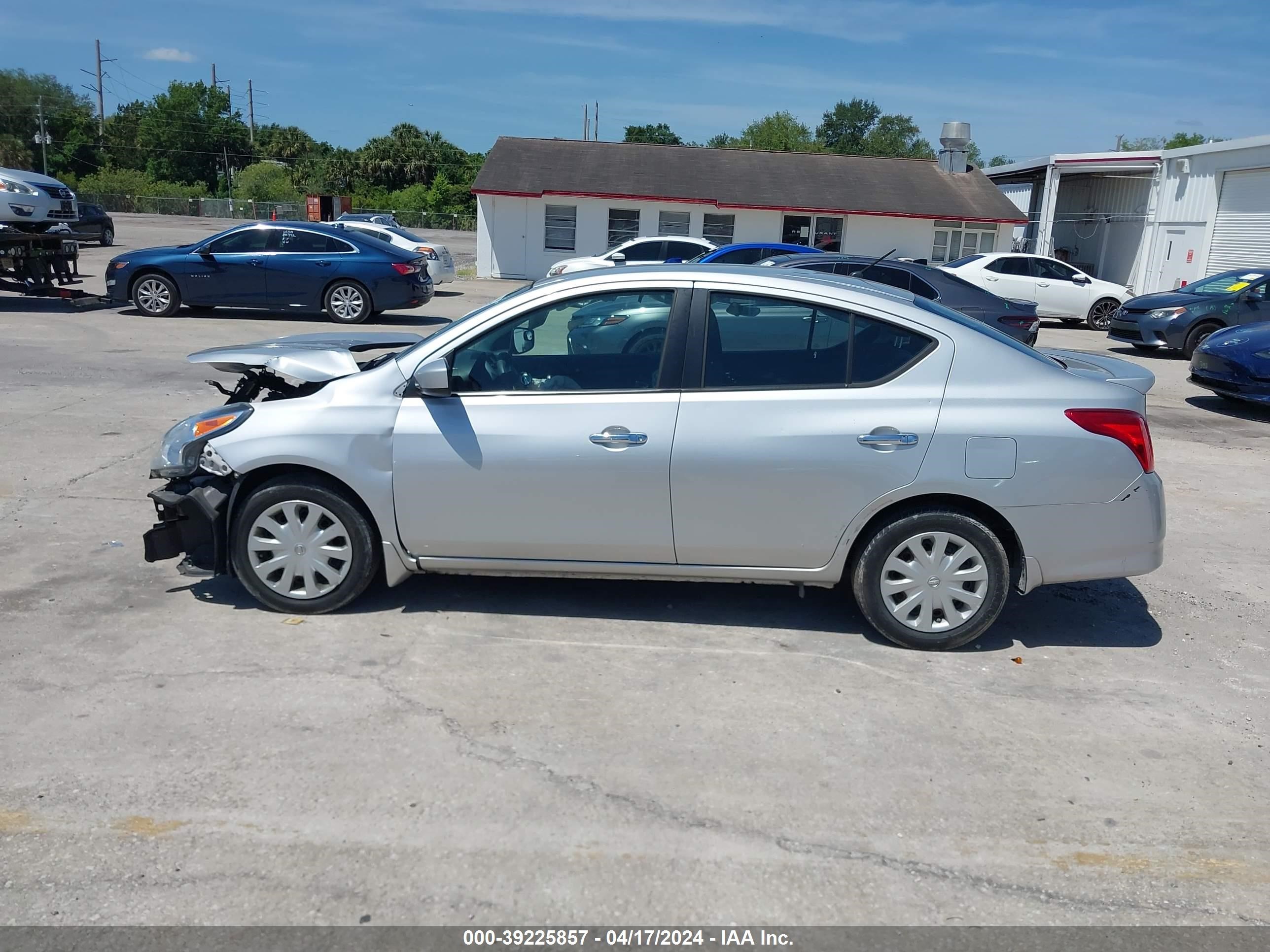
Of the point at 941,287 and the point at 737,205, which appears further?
the point at 737,205

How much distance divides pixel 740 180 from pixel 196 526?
30.8 m

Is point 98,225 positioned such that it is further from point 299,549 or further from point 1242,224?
point 299,549

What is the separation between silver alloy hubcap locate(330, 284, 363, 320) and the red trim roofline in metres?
15.8

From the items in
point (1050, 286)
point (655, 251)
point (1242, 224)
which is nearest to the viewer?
point (1050, 286)

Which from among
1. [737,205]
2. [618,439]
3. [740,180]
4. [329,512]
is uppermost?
[740,180]

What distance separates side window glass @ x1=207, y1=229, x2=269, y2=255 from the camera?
16.7 metres

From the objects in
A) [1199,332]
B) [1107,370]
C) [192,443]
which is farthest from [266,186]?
[1107,370]

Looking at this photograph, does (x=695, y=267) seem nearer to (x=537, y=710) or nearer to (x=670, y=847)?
(x=537, y=710)

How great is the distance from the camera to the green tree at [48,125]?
269 feet

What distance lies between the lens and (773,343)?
5.03 metres

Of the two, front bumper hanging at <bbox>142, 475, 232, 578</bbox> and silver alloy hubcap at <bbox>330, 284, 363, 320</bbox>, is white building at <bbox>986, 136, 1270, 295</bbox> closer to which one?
silver alloy hubcap at <bbox>330, 284, 363, 320</bbox>

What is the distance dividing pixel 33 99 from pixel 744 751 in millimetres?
99176

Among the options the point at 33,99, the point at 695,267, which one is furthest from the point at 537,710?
the point at 33,99

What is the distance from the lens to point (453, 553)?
199 inches
